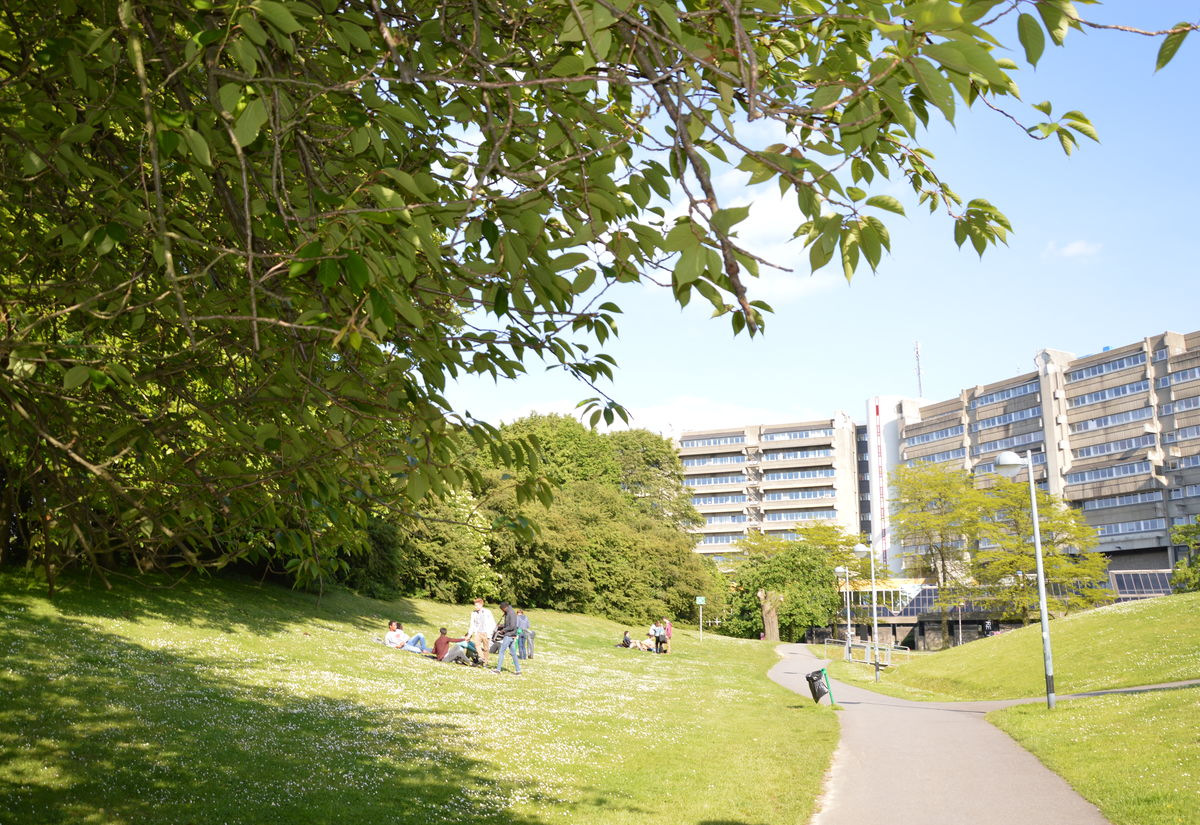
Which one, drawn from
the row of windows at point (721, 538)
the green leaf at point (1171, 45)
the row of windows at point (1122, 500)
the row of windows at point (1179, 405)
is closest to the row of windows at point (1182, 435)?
the row of windows at point (1179, 405)

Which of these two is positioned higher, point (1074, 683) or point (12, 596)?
point (12, 596)

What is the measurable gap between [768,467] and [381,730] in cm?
12752

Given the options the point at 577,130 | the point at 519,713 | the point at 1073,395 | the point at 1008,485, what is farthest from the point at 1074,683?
Answer: the point at 1073,395

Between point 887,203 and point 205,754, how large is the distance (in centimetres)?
998

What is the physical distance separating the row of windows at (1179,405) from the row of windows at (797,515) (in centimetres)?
5190

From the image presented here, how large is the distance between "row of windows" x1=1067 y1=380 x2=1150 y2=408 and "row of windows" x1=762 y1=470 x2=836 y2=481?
41438 millimetres

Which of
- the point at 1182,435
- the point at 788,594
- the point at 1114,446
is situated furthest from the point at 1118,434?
the point at 788,594

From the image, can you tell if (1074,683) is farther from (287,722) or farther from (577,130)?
(577,130)

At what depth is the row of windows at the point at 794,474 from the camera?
133 meters

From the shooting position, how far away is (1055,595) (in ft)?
188

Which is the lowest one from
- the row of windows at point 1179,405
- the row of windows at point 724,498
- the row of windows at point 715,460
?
the row of windows at point 724,498

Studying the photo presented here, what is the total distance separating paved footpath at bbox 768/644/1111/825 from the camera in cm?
936

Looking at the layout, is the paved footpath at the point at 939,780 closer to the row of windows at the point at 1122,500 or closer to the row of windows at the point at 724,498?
the row of windows at the point at 1122,500

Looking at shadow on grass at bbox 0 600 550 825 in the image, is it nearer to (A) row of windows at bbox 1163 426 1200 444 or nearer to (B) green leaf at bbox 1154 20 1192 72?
(B) green leaf at bbox 1154 20 1192 72
